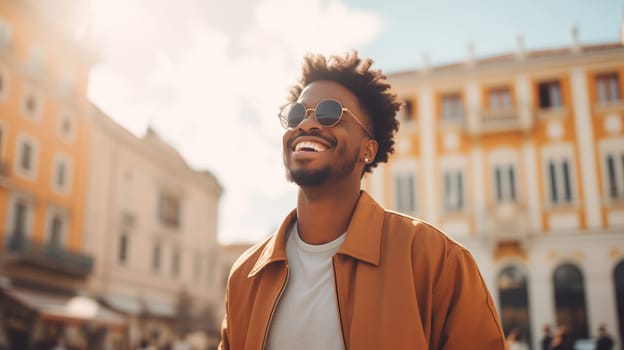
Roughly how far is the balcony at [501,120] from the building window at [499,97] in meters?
0.68

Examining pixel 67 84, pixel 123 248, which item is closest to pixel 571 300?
pixel 123 248

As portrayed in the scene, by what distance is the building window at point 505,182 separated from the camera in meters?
24.2

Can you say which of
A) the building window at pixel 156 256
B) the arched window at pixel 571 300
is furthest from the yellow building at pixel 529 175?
the building window at pixel 156 256

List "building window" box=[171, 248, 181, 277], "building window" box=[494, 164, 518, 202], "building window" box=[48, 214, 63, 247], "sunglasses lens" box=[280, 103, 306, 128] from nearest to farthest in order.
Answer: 1. "sunglasses lens" box=[280, 103, 306, 128]
2. "building window" box=[494, 164, 518, 202]
3. "building window" box=[48, 214, 63, 247]
4. "building window" box=[171, 248, 181, 277]

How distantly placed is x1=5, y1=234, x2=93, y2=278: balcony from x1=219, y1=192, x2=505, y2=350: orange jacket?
23701 millimetres

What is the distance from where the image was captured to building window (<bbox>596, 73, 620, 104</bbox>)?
79.6 ft

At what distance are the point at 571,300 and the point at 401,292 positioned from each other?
74.8ft

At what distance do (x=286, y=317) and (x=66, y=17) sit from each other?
30.4 meters

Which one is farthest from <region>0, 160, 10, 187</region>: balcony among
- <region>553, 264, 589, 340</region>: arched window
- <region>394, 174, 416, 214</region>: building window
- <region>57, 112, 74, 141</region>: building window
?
<region>553, 264, 589, 340</region>: arched window

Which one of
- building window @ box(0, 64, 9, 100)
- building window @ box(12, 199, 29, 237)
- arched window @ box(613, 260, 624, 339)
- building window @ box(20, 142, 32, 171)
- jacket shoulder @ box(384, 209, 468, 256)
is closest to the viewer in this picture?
jacket shoulder @ box(384, 209, 468, 256)

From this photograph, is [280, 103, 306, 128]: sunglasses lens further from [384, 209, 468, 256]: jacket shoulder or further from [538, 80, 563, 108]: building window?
[538, 80, 563, 108]: building window

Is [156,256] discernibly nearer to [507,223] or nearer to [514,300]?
[507,223]

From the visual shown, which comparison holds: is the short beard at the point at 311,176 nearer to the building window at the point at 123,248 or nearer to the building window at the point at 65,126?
the building window at the point at 65,126

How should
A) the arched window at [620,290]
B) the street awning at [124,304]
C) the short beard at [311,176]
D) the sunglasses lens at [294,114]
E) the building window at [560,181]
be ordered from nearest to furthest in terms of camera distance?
the short beard at [311,176] < the sunglasses lens at [294,114] < the arched window at [620,290] < the building window at [560,181] < the street awning at [124,304]
